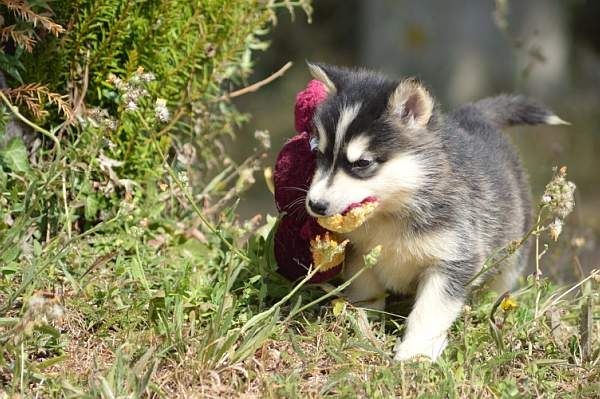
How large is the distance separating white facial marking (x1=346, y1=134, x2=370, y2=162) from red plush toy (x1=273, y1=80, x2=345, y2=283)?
45 centimetres

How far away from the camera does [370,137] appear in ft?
13.2

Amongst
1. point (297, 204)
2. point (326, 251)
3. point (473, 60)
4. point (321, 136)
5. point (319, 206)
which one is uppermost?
point (321, 136)

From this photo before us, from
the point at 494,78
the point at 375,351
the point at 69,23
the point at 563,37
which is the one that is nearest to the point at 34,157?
the point at 69,23

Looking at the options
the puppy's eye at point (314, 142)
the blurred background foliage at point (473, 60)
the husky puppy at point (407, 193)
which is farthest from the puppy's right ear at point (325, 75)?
the blurred background foliage at point (473, 60)

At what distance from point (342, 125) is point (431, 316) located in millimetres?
916

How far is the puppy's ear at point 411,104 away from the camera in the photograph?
4.07 metres

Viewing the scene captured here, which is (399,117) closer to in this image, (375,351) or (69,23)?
(375,351)

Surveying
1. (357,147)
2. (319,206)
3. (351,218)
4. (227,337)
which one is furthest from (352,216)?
(227,337)

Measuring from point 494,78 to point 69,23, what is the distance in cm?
829

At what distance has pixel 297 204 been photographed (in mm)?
4453

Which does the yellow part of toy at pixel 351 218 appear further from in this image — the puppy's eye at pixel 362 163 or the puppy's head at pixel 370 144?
the puppy's eye at pixel 362 163

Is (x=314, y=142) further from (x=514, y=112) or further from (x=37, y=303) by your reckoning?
(x=514, y=112)

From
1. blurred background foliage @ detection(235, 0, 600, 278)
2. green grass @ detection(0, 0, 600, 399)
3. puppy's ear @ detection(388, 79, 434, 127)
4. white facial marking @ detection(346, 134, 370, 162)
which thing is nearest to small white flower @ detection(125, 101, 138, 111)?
green grass @ detection(0, 0, 600, 399)

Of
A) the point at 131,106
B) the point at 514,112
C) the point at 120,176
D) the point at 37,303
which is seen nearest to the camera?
the point at 37,303
